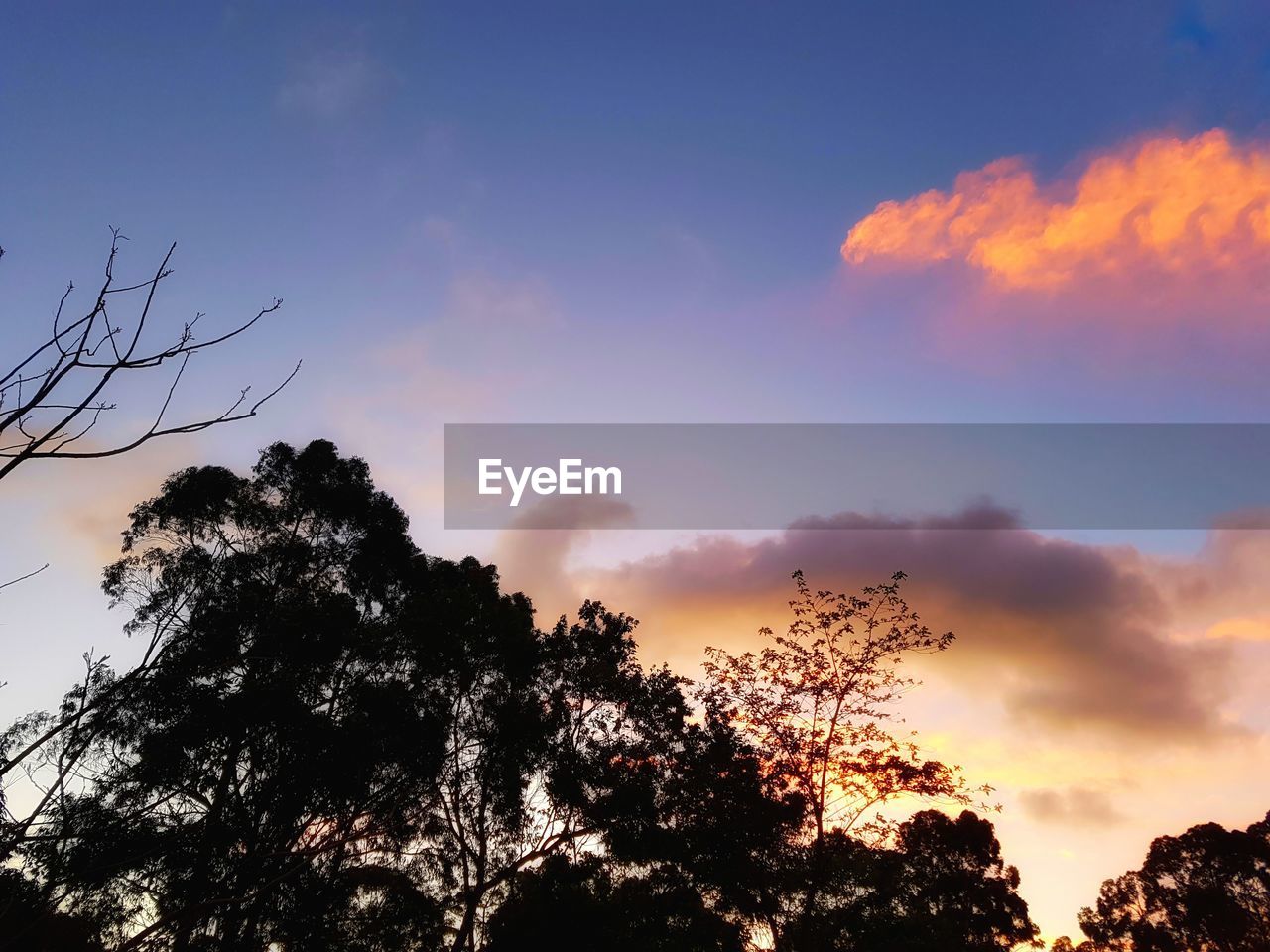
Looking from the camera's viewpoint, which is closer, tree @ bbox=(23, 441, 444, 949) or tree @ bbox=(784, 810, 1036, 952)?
tree @ bbox=(23, 441, 444, 949)

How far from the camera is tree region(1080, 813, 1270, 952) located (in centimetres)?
3485

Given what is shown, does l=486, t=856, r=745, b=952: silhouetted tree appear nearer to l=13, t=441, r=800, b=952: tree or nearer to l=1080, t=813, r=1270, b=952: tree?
l=13, t=441, r=800, b=952: tree

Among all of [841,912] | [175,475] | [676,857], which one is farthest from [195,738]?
[841,912]

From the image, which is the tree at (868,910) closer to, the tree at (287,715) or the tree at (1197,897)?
the tree at (287,715)

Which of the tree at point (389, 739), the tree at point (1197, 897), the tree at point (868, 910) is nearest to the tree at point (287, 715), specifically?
the tree at point (389, 739)

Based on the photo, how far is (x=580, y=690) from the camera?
21625 millimetres

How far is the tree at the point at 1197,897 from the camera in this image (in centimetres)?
3485

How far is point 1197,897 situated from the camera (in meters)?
36.2

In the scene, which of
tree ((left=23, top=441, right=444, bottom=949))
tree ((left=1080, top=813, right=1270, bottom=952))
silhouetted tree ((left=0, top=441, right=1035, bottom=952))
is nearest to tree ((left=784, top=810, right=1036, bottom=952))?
silhouetted tree ((left=0, top=441, right=1035, bottom=952))

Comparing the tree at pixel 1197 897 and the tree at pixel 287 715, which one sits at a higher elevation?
the tree at pixel 287 715

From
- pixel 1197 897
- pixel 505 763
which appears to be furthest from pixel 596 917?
pixel 1197 897

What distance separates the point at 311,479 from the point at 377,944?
11.7 meters

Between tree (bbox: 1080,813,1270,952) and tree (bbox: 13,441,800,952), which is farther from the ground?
tree (bbox: 13,441,800,952)

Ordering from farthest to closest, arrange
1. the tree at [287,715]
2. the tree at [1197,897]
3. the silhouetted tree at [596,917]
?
the tree at [1197,897]
the silhouetted tree at [596,917]
the tree at [287,715]
